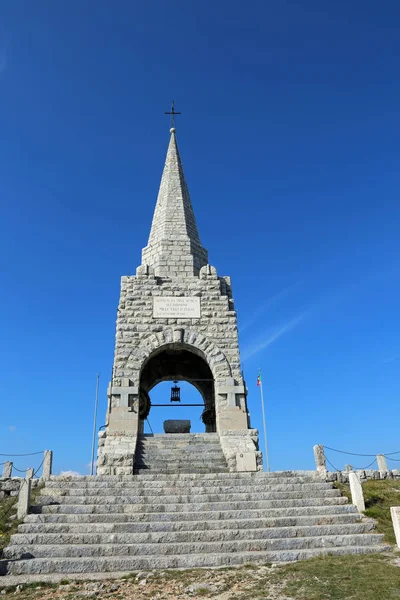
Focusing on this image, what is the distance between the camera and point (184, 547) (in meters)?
6.98

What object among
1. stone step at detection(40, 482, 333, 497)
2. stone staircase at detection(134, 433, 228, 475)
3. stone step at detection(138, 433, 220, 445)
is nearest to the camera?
stone step at detection(40, 482, 333, 497)

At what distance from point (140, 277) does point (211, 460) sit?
22.3 ft

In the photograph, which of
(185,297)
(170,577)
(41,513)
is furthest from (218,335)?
(170,577)

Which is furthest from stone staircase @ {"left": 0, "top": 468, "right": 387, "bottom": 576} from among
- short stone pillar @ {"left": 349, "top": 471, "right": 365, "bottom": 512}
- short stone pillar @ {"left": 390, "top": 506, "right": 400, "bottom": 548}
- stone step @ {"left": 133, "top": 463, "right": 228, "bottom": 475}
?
stone step @ {"left": 133, "top": 463, "right": 228, "bottom": 475}

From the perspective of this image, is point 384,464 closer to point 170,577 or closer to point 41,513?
point 170,577

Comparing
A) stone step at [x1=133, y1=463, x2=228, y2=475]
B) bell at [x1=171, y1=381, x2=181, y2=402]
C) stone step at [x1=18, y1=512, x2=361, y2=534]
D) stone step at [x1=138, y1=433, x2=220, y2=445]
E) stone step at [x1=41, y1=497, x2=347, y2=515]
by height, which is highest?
bell at [x1=171, y1=381, x2=181, y2=402]

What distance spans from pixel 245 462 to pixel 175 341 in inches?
176

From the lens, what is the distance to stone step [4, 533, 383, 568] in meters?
6.81

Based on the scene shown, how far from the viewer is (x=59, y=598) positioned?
17.5 ft

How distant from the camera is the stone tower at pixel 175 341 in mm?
11891

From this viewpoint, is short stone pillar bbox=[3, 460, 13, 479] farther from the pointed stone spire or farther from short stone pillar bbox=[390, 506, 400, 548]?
short stone pillar bbox=[390, 506, 400, 548]

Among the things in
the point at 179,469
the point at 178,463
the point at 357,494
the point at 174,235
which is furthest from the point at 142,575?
the point at 174,235

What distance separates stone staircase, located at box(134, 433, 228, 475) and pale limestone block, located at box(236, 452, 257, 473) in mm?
372

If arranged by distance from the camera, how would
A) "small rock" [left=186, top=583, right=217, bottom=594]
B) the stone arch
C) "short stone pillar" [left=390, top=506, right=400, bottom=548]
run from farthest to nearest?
the stone arch
"short stone pillar" [left=390, top=506, right=400, bottom=548]
"small rock" [left=186, top=583, right=217, bottom=594]
